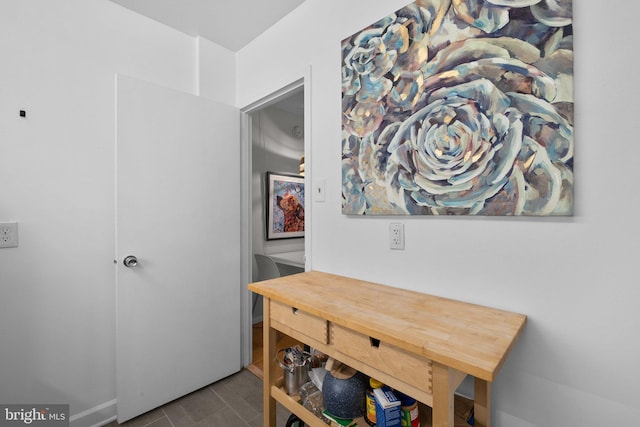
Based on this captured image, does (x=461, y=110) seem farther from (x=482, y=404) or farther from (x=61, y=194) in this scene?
(x=61, y=194)

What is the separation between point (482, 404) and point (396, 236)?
675 millimetres

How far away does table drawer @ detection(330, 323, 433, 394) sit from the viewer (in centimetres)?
79

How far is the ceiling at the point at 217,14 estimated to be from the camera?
176cm

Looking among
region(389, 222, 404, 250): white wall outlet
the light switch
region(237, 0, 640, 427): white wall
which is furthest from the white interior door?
region(237, 0, 640, 427): white wall

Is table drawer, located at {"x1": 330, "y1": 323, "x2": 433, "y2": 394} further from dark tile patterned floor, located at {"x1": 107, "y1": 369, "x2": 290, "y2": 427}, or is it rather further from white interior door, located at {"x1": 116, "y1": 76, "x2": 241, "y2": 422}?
white interior door, located at {"x1": 116, "y1": 76, "x2": 241, "y2": 422}

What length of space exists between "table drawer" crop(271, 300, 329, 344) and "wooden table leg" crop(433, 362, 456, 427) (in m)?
0.40

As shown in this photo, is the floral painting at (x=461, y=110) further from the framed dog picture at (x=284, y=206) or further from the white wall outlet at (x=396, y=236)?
the framed dog picture at (x=284, y=206)

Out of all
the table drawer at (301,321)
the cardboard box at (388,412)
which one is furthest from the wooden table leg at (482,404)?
the table drawer at (301,321)

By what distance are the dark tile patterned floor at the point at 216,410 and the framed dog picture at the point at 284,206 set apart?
1.59m

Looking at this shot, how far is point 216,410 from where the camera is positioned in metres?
1.78

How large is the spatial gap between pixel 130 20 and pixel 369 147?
176cm

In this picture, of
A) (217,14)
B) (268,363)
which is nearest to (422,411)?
(268,363)

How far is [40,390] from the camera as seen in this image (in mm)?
1526

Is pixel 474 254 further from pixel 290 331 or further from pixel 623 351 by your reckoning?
pixel 290 331
